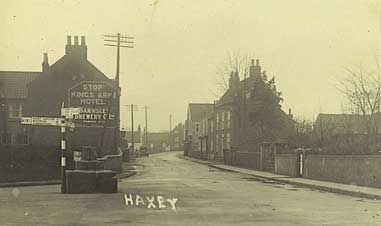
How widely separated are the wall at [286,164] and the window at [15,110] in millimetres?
25694

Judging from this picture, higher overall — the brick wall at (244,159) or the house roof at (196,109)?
the house roof at (196,109)

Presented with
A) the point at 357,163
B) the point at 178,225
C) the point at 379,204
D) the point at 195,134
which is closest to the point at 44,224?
the point at 178,225

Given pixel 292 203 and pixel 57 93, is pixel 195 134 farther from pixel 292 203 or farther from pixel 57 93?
pixel 292 203

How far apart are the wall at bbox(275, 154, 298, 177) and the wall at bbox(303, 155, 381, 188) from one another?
1340 mm

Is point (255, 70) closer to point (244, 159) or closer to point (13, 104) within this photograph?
point (244, 159)

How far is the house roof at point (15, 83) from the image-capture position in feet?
161

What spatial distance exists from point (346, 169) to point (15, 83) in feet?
125

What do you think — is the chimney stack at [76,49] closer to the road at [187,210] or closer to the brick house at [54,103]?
the brick house at [54,103]

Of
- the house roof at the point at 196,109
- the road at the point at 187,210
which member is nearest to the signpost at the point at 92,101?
the road at the point at 187,210

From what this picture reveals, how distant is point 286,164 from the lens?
3186 centimetres

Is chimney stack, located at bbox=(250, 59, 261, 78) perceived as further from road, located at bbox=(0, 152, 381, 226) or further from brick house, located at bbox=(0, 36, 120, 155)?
road, located at bbox=(0, 152, 381, 226)

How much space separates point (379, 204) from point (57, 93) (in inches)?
1368

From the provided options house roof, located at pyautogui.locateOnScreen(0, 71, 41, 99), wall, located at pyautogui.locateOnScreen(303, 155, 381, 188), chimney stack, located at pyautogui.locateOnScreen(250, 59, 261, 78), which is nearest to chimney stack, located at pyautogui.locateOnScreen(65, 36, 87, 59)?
house roof, located at pyautogui.locateOnScreen(0, 71, 41, 99)

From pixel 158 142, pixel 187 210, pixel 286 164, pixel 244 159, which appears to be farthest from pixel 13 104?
pixel 158 142
